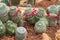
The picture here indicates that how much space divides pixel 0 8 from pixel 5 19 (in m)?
0.35

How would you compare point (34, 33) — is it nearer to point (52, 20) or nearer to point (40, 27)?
point (40, 27)

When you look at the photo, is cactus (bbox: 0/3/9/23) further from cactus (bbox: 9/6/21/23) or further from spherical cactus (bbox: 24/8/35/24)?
spherical cactus (bbox: 24/8/35/24)

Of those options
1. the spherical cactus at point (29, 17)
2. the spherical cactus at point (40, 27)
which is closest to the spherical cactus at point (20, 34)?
the spherical cactus at point (40, 27)

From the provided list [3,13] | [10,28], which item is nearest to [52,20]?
[10,28]

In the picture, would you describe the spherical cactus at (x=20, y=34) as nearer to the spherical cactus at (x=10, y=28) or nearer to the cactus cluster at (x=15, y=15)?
the spherical cactus at (x=10, y=28)

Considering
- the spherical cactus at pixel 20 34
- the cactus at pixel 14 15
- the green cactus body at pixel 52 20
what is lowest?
the green cactus body at pixel 52 20

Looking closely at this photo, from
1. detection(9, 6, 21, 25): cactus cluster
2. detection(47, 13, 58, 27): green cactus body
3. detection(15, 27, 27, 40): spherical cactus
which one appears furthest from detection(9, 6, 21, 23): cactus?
detection(47, 13, 58, 27): green cactus body

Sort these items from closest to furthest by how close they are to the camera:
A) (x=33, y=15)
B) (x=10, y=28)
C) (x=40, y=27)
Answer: (x=10, y=28), (x=40, y=27), (x=33, y=15)

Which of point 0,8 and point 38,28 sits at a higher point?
point 0,8

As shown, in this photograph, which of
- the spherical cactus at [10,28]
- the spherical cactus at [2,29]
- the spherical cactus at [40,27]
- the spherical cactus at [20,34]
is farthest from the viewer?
the spherical cactus at [40,27]

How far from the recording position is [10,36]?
7.09 meters

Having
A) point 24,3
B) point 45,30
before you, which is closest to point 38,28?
point 45,30

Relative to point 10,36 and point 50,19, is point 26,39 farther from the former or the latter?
point 50,19

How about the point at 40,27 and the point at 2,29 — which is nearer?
the point at 2,29
